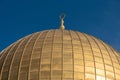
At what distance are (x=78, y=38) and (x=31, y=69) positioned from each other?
229 inches

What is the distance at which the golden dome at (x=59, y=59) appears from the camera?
38.3 metres

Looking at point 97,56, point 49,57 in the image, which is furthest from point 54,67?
point 97,56

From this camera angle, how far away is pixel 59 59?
1531 inches

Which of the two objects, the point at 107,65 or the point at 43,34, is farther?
the point at 43,34

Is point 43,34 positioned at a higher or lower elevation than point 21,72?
higher

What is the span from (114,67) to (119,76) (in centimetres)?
86

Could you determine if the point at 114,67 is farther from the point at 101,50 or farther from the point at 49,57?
the point at 49,57

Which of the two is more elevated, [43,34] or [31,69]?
[43,34]

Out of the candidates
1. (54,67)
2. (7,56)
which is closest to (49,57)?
(54,67)

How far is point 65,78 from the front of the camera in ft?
124

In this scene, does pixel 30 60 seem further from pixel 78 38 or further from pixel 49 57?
pixel 78 38

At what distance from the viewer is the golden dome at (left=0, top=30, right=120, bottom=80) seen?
38281 millimetres

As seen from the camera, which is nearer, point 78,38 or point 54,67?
point 54,67

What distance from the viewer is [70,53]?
1556 inches
